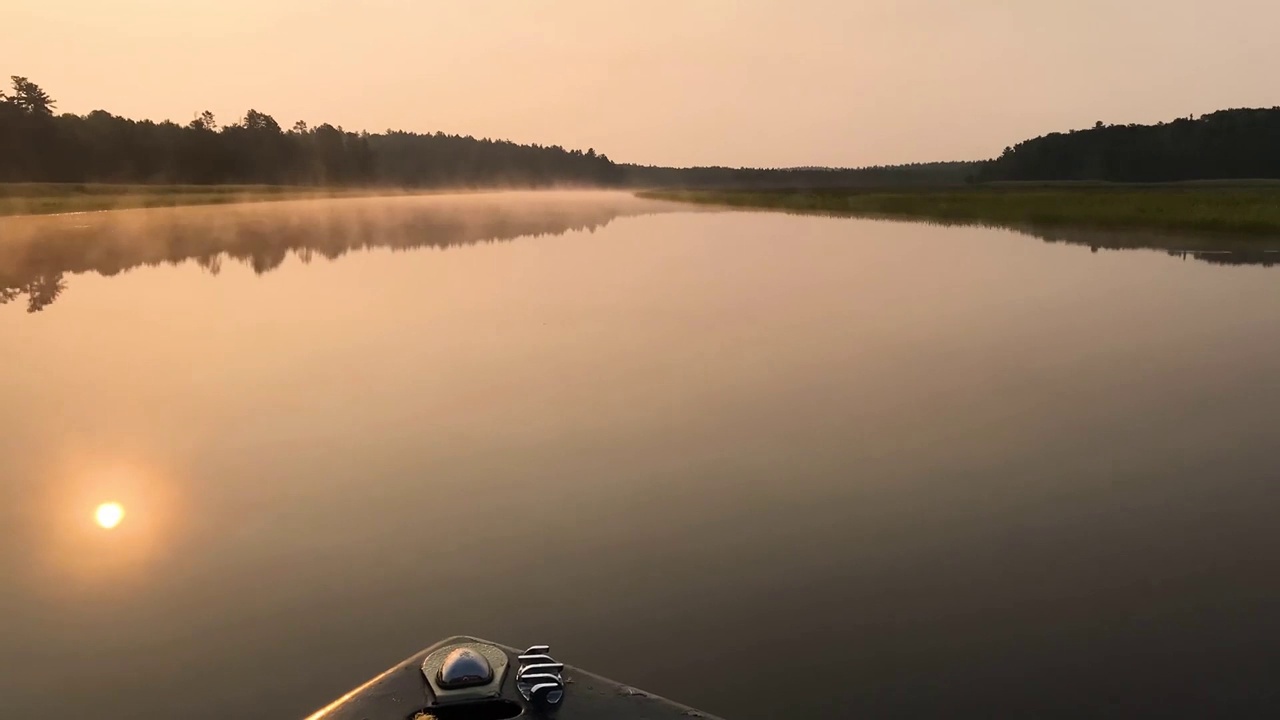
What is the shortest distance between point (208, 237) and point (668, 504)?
45.9m

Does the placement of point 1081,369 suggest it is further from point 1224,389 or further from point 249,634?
point 249,634

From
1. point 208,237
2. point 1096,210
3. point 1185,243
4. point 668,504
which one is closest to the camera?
point 668,504

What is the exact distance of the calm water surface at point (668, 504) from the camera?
23.5 feet

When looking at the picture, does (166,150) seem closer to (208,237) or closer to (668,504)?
(208,237)

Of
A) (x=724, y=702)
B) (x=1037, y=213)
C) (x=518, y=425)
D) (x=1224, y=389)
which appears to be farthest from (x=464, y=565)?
(x=1037, y=213)

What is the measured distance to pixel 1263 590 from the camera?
8328 millimetres

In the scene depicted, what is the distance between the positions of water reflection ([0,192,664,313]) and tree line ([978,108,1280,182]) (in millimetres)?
80132

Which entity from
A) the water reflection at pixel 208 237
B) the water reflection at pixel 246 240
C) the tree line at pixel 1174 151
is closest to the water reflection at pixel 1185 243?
the water reflection at pixel 246 240

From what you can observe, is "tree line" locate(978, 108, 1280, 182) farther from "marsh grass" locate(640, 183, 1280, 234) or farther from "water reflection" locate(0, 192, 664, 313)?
"water reflection" locate(0, 192, 664, 313)

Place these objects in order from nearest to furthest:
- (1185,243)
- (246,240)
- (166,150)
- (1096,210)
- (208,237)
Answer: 1. (1185,243)
2. (246,240)
3. (208,237)
4. (1096,210)
5. (166,150)

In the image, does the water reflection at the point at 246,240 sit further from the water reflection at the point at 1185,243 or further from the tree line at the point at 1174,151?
the tree line at the point at 1174,151

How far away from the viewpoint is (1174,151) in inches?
4542

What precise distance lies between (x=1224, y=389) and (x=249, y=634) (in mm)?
15457

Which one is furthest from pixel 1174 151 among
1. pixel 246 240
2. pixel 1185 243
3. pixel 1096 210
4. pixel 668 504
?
pixel 668 504
